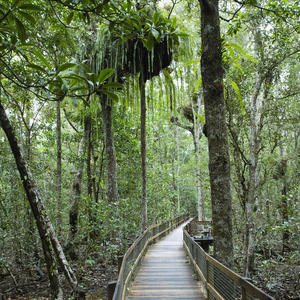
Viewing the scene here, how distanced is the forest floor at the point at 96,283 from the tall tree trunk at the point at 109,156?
8.35ft

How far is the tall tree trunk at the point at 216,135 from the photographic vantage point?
410 cm

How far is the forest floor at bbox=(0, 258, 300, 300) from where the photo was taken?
24.0ft

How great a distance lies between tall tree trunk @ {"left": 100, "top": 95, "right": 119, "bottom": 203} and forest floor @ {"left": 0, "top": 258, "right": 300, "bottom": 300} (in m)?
2.54

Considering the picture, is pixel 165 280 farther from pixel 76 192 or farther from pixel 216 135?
pixel 76 192

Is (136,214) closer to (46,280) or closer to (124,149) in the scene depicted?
(124,149)

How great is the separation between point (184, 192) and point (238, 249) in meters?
22.0

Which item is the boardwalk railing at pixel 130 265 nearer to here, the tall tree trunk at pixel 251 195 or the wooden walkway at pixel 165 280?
the wooden walkway at pixel 165 280

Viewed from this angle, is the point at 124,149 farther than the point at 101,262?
Yes

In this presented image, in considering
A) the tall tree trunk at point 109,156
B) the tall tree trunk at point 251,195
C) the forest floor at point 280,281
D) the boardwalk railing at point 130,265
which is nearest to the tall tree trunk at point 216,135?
the boardwalk railing at point 130,265

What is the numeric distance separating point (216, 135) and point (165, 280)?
398 centimetres

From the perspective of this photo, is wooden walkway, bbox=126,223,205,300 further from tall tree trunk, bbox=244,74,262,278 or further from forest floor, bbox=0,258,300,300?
tall tree trunk, bbox=244,74,262,278

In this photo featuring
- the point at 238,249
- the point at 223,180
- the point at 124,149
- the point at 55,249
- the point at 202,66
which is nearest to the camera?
the point at 223,180

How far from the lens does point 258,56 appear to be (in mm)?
8633

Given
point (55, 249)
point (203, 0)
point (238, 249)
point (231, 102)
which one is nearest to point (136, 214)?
point (238, 249)
